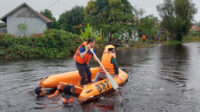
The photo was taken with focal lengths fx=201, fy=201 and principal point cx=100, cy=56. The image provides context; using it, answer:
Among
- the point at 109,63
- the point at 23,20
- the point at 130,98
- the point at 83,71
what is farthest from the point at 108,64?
the point at 23,20

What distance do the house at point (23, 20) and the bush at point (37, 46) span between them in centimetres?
565

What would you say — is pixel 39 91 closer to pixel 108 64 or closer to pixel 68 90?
pixel 68 90

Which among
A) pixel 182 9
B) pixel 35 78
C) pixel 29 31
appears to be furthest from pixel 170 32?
pixel 35 78

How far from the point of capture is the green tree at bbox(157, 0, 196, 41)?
38.8 m

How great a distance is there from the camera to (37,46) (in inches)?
678

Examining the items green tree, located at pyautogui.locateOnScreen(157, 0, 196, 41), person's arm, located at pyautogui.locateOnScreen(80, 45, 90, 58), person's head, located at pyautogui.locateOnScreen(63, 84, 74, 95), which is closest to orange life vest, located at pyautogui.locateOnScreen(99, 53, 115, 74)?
person's arm, located at pyautogui.locateOnScreen(80, 45, 90, 58)

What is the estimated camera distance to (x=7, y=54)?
53.1 feet

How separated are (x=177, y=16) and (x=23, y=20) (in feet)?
93.1

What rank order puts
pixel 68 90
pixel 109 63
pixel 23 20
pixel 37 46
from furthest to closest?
pixel 23 20, pixel 37 46, pixel 109 63, pixel 68 90

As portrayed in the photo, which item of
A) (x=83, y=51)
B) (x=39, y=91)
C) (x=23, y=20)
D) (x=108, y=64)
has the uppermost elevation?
(x=23, y=20)

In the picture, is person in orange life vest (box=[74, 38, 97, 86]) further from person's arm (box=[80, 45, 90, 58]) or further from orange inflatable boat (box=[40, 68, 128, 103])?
orange inflatable boat (box=[40, 68, 128, 103])

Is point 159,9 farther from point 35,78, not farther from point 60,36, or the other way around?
point 35,78

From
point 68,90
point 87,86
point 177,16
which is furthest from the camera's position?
point 177,16

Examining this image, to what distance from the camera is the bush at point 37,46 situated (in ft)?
53.6
